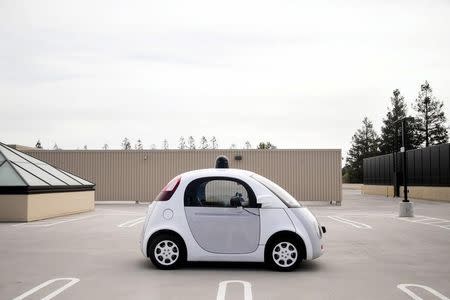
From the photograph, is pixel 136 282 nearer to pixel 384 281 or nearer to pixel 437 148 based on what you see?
pixel 384 281

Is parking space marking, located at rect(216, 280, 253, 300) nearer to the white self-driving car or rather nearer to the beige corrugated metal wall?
the white self-driving car

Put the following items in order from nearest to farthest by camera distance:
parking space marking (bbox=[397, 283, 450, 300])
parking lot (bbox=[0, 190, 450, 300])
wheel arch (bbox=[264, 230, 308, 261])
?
parking space marking (bbox=[397, 283, 450, 300]) → parking lot (bbox=[0, 190, 450, 300]) → wheel arch (bbox=[264, 230, 308, 261])

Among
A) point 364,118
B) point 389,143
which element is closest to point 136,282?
point 389,143

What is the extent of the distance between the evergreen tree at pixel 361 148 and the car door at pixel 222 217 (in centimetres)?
9240

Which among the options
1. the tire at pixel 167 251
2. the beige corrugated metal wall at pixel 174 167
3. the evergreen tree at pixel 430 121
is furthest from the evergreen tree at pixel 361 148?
the tire at pixel 167 251

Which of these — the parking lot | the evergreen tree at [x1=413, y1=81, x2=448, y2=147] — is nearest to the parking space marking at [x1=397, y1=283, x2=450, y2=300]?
the parking lot

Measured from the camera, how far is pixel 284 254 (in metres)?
8.69

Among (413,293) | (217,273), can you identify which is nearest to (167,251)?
(217,273)

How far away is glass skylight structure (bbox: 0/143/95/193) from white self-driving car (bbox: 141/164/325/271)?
39.3ft

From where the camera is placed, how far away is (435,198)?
40281 millimetres

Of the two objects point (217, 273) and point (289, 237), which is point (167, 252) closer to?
point (217, 273)

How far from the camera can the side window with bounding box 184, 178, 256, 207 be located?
885cm

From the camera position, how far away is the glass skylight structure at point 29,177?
19391 mm

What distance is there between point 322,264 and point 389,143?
8114 centimetres
